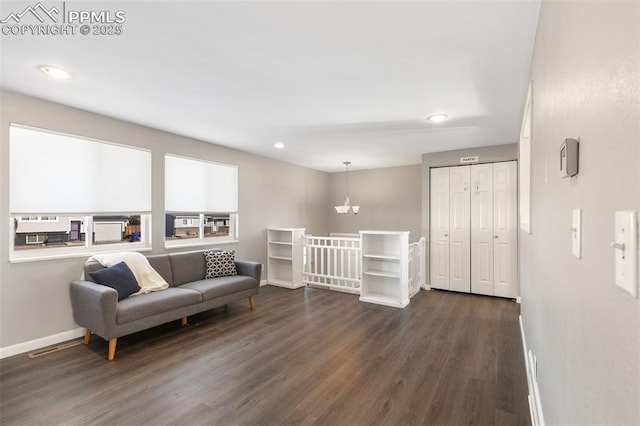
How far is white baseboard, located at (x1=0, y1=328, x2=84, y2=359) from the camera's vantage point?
2.80m

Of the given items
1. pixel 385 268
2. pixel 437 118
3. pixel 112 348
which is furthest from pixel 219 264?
pixel 437 118

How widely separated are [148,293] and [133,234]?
3.16 feet

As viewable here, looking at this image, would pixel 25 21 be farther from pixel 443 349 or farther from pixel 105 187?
pixel 443 349

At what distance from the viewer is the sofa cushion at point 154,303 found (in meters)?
2.86

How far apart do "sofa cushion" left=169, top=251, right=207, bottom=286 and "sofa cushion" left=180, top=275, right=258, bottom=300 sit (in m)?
0.13

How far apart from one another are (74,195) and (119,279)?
1.06 metres

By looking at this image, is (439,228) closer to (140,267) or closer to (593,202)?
(140,267)

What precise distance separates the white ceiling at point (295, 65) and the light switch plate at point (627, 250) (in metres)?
1.65

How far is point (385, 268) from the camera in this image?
4.76 m

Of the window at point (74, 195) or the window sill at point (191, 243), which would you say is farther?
the window sill at point (191, 243)

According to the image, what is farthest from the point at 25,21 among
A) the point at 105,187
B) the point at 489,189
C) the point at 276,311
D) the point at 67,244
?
the point at 489,189

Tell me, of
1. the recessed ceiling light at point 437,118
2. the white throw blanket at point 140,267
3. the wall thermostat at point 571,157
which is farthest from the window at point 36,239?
the recessed ceiling light at point 437,118

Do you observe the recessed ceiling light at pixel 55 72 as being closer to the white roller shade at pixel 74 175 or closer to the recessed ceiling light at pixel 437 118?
the white roller shade at pixel 74 175

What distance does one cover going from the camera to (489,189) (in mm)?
4824
